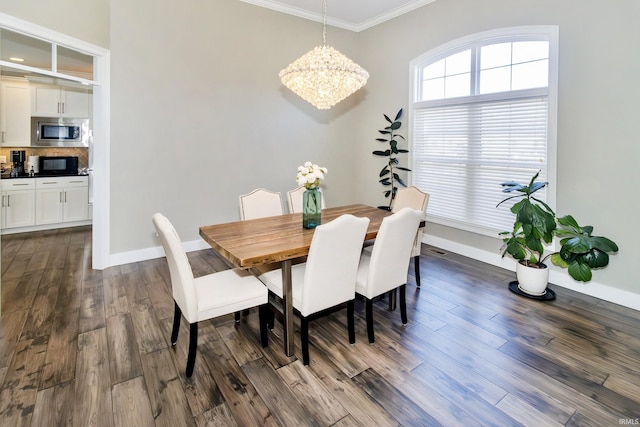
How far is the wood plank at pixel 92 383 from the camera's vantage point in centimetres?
174

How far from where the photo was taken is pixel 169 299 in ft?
10.4

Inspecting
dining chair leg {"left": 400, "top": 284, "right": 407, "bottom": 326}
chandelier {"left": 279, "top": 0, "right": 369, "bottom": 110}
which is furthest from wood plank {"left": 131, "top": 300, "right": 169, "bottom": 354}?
chandelier {"left": 279, "top": 0, "right": 369, "bottom": 110}

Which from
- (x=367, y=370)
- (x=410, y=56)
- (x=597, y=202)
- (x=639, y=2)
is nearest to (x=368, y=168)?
(x=410, y=56)

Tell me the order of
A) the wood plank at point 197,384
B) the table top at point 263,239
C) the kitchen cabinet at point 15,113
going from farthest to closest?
the kitchen cabinet at point 15,113
the table top at point 263,239
the wood plank at point 197,384

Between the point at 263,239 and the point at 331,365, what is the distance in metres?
0.99

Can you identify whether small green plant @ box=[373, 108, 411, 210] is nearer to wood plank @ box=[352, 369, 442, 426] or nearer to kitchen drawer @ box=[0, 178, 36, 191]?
wood plank @ box=[352, 369, 442, 426]

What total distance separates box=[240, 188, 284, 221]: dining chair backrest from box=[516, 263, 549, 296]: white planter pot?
2573 millimetres

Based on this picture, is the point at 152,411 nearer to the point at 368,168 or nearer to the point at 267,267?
the point at 267,267

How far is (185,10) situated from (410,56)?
309 centimetres

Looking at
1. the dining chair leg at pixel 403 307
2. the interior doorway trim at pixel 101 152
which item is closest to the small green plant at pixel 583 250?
the dining chair leg at pixel 403 307

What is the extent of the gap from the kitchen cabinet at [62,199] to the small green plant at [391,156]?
5.31 m

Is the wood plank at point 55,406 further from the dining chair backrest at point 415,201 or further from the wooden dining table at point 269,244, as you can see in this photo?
the dining chair backrest at point 415,201

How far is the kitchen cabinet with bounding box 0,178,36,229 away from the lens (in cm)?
527

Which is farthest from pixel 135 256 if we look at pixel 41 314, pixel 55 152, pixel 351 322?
pixel 55 152
